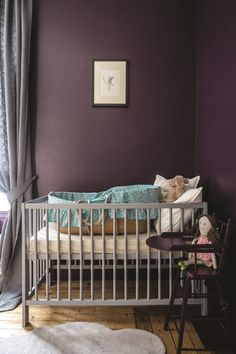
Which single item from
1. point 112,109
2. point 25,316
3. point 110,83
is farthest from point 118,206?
point 110,83

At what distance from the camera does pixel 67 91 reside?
264 centimetres

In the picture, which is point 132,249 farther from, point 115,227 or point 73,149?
point 73,149

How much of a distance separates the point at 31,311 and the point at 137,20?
2498 millimetres

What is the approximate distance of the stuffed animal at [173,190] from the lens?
223cm

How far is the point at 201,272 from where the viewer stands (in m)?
1.61

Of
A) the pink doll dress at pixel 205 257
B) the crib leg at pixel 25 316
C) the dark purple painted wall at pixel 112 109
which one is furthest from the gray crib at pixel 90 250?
the dark purple painted wall at pixel 112 109

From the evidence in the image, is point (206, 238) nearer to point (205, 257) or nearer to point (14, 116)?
point (205, 257)

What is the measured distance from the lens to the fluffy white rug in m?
1.61

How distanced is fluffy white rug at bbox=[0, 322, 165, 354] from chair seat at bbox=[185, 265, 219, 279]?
1.46 ft

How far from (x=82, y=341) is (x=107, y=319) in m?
0.32

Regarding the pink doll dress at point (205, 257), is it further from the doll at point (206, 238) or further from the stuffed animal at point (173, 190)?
the stuffed animal at point (173, 190)

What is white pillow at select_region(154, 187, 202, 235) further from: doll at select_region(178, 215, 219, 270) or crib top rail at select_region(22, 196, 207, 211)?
doll at select_region(178, 215, 219, 270)

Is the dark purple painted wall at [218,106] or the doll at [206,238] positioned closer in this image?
the doll at [206,238]

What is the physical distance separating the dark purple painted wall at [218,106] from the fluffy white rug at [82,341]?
0.58 metres
